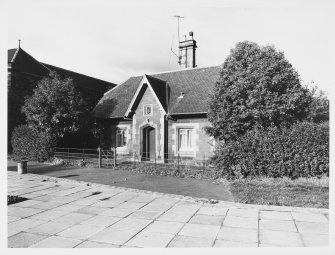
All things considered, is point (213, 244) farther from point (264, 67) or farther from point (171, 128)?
point (171, 128)

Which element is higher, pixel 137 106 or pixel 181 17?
pixel 181 17

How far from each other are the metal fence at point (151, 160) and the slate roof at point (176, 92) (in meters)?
3.23

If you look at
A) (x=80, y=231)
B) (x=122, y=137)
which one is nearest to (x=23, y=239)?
(x=80, y=231)

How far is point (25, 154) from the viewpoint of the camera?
1927cm

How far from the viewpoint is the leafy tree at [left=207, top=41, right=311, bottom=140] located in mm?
13383

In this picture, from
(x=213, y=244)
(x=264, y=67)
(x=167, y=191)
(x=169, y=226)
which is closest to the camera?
(x=213, y=244)

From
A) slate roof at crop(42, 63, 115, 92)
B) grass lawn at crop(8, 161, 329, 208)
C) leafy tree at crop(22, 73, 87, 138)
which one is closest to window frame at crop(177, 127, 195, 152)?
grass lawn at crop(8, 161, 329, 208)

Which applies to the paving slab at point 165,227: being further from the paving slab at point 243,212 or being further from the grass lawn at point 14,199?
the grass lawn at point 14,199

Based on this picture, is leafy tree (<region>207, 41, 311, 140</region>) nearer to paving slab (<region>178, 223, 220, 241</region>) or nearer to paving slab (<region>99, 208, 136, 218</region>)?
paving slab (<region>99, 208, 136, 218</region>)

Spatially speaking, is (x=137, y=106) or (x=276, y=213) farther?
(x=137, y=106)

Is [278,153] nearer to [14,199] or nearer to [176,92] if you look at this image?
[176,92]

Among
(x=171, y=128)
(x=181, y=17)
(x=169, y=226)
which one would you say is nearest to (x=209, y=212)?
(x=169, y=226)

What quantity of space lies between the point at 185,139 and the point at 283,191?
9196mm

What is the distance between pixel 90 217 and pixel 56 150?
43.1ft
